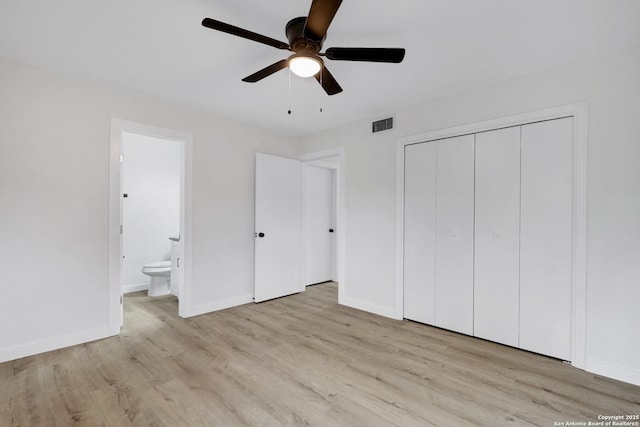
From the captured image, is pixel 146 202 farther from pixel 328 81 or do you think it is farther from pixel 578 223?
pixel 578 223

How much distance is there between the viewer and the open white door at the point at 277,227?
163 inches

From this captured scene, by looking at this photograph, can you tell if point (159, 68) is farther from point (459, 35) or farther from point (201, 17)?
point (459, 35)

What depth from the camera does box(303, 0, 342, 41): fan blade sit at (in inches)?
54.8

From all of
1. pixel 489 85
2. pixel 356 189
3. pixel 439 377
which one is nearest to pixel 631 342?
pixel 439 377

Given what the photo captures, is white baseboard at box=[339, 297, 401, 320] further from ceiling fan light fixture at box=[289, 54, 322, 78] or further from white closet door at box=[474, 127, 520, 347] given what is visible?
ceiling fan light fixture at box=[289, 54, 322, 78]

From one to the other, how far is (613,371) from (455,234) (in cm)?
A: 151

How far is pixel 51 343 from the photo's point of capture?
2.66 m

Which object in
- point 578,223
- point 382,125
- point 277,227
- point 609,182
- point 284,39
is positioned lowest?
point 277,227

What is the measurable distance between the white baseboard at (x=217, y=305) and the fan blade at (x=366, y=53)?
3158 millimetres

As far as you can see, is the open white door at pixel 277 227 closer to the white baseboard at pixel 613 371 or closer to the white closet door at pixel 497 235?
the white closet door at pixel 497 235

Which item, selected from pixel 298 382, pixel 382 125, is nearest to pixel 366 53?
pixel 382 125

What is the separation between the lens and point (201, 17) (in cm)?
194

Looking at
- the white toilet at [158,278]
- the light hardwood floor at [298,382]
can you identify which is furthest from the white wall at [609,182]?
the white toilet at [158,278]

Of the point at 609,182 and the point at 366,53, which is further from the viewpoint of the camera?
the point at 609,182
